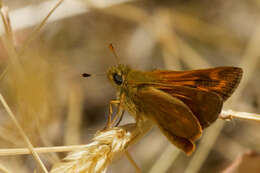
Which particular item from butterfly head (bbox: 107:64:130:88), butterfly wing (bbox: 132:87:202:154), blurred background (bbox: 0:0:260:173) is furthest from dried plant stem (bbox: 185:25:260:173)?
butterfly head (bbox: 107:64:130:88)

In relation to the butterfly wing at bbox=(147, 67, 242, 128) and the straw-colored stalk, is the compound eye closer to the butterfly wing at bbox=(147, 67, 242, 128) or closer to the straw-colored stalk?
the butterfly wing at bbox=(147, 67, 242, 128)

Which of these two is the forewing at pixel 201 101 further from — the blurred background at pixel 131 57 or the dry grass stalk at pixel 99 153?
the blurred background at pixel 131 57

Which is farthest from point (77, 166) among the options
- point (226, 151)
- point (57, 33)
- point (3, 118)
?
point (57, 33)

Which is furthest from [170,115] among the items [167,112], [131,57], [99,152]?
[131,57]

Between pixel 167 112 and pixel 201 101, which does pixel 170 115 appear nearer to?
pixel 167 112

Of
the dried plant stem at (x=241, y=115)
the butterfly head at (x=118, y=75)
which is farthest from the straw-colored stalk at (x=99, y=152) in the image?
the butterfly head at (x=118, y=75)
